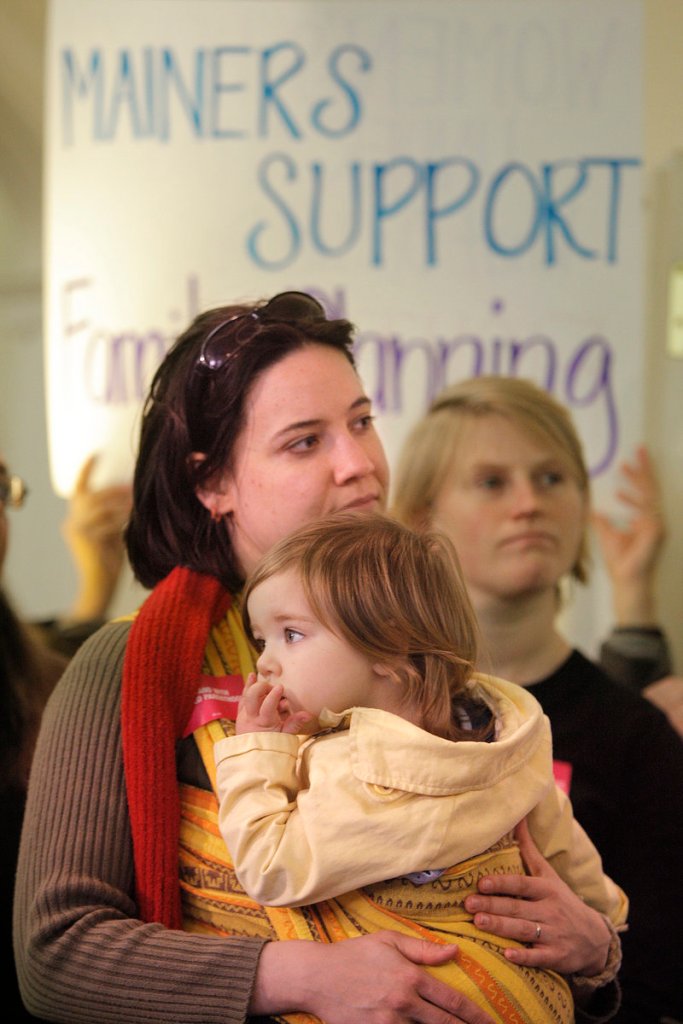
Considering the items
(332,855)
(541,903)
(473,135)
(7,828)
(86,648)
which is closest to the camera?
(332,855)

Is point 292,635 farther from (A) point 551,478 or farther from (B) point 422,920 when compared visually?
(A) point 551,478

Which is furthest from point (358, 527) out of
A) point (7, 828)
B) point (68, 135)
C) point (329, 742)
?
point (68, 135)

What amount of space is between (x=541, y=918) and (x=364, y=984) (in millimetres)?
205

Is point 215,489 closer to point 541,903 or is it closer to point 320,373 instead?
point 320,373

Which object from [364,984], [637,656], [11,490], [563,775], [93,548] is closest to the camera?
[364,984]

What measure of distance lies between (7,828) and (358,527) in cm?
75

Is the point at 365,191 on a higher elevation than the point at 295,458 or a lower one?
higher

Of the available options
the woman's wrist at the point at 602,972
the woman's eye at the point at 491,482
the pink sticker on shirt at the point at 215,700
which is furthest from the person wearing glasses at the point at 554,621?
the pink sticker on shirt at the point at 215,700

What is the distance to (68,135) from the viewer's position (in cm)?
219

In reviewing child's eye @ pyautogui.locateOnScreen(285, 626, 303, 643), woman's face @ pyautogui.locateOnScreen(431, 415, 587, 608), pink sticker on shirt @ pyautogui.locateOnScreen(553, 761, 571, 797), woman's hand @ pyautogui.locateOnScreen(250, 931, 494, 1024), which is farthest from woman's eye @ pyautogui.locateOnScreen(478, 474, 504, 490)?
woman's hand @ pyautogui.locateOnScreen(250, 931, 494, 1024)

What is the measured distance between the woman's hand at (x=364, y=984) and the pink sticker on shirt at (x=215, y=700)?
25 cm

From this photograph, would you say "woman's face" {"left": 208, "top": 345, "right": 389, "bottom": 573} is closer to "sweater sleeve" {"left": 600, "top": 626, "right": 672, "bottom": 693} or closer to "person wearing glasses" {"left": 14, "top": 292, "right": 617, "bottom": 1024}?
"person wearing glasses" {"left": 14, "top": 292, "right": 617, "bottom": 1024}

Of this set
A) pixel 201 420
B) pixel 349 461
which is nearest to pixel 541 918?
pixel 349 461

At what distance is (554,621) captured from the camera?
1.82 meters
